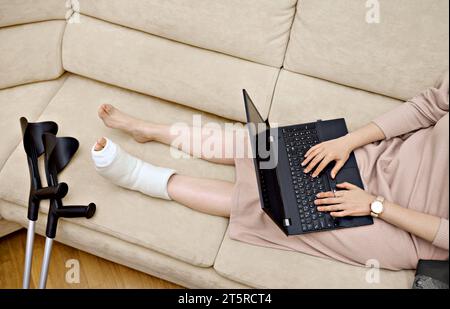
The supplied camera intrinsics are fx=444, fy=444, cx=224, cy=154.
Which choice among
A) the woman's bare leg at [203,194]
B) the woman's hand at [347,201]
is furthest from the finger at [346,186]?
the woman's bare leg at [203,194]

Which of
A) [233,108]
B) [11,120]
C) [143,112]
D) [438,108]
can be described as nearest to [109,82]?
[143,112]

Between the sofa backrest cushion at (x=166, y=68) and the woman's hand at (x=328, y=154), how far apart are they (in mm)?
260

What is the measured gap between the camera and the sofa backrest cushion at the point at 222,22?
4.64 ft

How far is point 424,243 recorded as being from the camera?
3.92 ft

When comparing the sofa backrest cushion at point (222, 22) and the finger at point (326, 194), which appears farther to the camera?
the sofa backrest cushion at point (222, 22)

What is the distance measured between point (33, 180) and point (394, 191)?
109 cm

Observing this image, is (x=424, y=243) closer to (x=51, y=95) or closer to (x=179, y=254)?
(x=179, y=254)

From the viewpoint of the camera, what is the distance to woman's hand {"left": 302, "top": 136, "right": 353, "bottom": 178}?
4.22 ft

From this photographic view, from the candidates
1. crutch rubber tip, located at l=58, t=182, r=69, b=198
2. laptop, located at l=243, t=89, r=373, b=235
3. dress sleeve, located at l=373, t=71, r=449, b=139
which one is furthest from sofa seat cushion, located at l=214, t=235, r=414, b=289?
crutch rubber tip, located at l=58, t=182, r=69, b=198

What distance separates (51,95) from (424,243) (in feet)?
4.44

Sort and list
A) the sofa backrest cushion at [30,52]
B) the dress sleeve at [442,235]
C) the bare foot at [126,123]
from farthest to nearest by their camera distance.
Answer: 1. the sofa backrest cushion at [30,52]
2. the bare foot at [126,123]
3. the dress sleeve at [442,235]

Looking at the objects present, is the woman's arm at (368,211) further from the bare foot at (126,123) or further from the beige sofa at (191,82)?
the bare foot at (126,123)

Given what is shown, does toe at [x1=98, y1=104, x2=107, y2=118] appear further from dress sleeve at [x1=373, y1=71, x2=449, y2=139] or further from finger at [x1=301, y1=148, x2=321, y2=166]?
dress sleeve at [x1=373, y1=71, x2=449, y2=139]

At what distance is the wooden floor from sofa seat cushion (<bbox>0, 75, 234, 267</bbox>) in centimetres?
34
